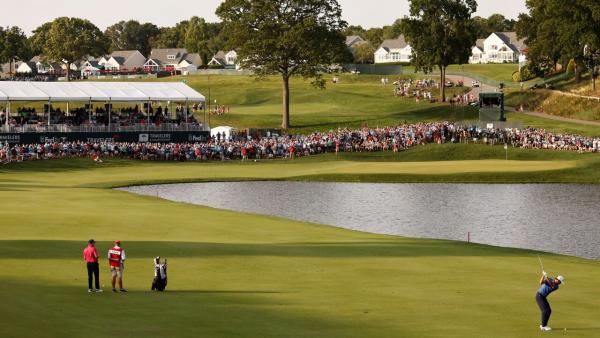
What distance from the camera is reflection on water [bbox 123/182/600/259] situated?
187 ft

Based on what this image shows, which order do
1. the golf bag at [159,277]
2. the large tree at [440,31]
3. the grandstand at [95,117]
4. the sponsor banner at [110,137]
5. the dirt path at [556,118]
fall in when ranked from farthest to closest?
1. the large tree at [440,31]
2. the dirt path at [556,118]
3. the grandstand at [95,117]
4. the sponsor banner at [110,137]
5. the golf bag at [159,277]

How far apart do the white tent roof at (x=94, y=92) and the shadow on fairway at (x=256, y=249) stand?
62005mm

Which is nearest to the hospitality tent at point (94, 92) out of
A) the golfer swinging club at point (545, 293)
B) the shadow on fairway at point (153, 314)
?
the shadow on fairway at point (153, 314)

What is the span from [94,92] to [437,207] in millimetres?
52572

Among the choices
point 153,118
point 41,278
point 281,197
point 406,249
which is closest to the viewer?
point 41,278

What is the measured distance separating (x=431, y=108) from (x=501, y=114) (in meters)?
22.7

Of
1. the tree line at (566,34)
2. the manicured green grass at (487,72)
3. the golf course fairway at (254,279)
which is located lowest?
the golf course fairway at (254,279)

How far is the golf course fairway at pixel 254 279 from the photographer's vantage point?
3152cm

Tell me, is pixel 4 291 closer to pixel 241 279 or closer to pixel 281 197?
pixel 241 279

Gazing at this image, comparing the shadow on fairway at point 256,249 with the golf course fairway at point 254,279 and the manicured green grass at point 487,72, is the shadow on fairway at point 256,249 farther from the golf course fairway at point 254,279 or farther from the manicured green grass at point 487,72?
the manicured green grass at point 487,72

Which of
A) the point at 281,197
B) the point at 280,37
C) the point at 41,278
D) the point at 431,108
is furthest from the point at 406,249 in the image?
the point at 431,108

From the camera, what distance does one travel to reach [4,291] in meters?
35.2

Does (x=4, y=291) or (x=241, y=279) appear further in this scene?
(x=241, y=279)

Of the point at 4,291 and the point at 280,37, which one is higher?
the point at 280,37
